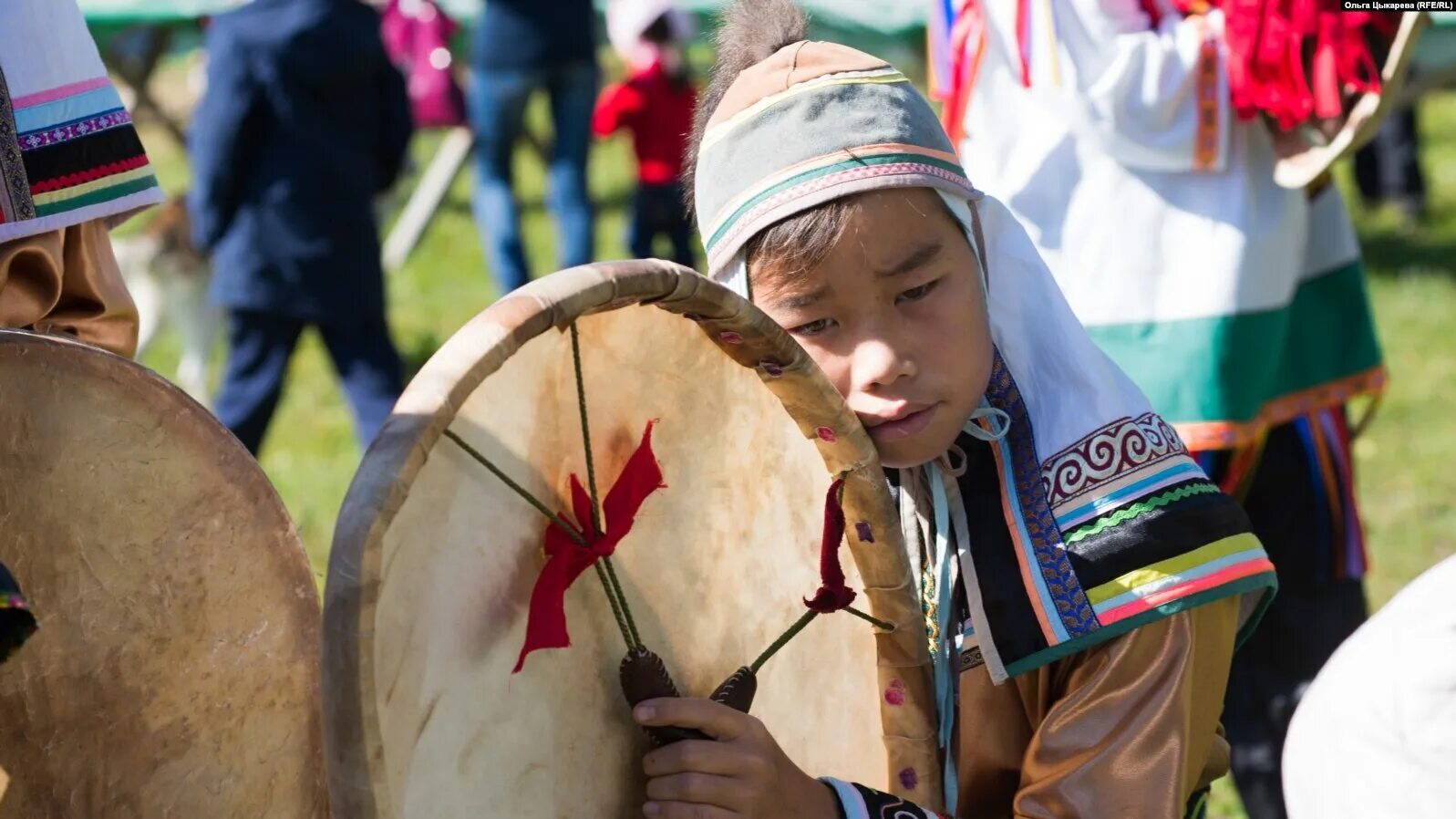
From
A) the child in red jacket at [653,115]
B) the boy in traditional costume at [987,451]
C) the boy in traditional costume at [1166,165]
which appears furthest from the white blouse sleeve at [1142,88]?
the child in red jacket at [653,115]

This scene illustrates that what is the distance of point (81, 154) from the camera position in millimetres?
1917

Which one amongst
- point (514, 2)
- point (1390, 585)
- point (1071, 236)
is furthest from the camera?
point (514, 2)

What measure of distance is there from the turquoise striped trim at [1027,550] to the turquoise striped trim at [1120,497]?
0.04m

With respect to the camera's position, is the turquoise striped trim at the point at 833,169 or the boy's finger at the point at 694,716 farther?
the turquoise striped trim at the point at 833,169

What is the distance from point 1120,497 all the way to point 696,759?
50 cm

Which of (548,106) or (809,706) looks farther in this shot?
(548,106)

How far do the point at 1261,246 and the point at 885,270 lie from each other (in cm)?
121

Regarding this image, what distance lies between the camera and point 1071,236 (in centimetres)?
267

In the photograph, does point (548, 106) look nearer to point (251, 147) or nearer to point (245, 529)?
point (251, 147)

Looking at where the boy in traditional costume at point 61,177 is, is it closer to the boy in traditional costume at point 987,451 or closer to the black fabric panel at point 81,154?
the black fabric panel at point 81,154

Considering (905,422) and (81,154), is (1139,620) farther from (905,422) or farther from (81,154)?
(81,154)

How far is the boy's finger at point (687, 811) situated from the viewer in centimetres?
154

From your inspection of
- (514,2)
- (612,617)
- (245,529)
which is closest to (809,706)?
(612,617)

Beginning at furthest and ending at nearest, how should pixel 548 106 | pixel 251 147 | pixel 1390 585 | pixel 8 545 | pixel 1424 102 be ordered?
pixel 1424 102, pixel 548 106, pixel 251 147, pixel 1390 585, pixel 8 545
